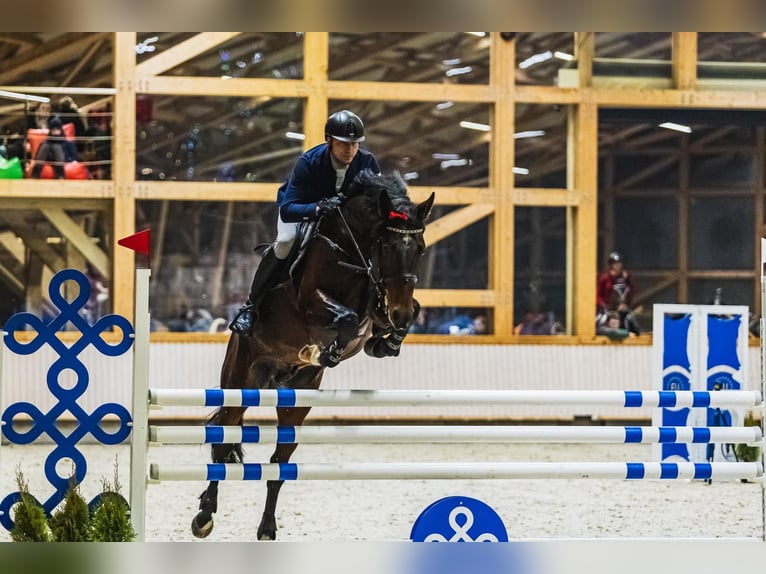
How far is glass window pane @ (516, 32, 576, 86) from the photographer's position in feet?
33.5

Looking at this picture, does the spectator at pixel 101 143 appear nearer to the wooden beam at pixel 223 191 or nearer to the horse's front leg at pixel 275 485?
the wooden beam at pixel 223 191

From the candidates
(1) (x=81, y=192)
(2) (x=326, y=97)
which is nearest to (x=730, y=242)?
(2) (x=326, y=97)

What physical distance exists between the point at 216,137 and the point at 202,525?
5.83 metres

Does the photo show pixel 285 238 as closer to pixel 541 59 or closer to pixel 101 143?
pixel 101 143

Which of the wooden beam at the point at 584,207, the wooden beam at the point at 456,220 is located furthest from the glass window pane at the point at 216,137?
the wooden beam at the point at 584,207

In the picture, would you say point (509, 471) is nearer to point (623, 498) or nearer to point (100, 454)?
point (623, 498)

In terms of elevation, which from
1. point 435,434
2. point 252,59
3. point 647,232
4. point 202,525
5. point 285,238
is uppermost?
point 252,59

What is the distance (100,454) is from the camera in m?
8.21

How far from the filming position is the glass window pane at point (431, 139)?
1012 cm

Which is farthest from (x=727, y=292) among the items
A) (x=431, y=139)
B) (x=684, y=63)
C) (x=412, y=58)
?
(x=412, y=58)

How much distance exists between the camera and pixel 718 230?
1059cm

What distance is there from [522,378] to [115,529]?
6.50m

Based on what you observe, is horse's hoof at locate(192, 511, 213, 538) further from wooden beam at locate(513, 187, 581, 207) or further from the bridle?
wooden beam at locate(513, 187, 581, 207)

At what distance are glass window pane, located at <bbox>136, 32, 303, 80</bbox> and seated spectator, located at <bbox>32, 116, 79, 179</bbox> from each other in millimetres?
1128
